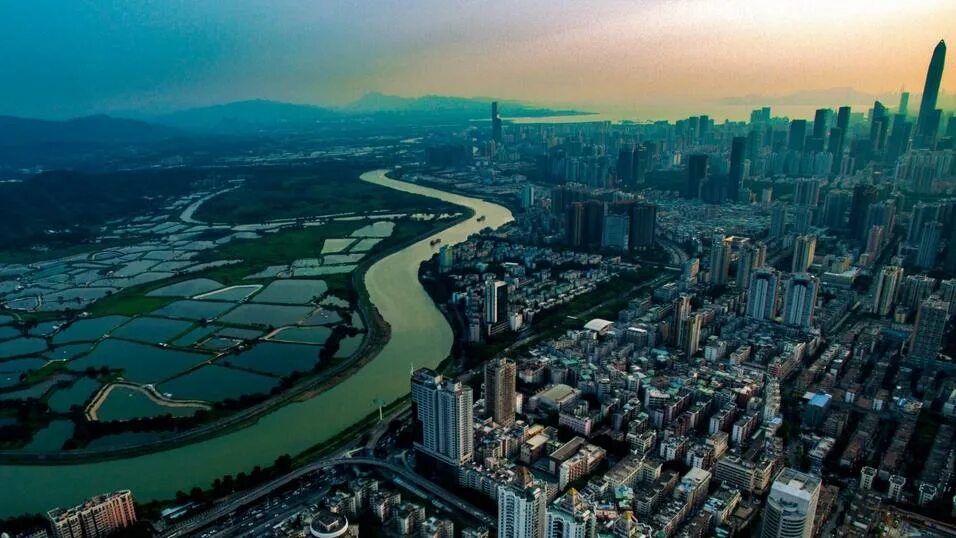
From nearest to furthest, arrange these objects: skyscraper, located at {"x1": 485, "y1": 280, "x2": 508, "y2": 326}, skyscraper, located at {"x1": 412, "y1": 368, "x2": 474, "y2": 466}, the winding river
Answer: skyscraper, located at {"x1": 412, "y1": 368, "x2": 474, "y2": 466}, the winding river, skyscraper, located at {"x1": 485, "y1": 280, "x2": 508, "y2": 326}

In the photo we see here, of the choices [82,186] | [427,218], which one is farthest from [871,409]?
[82,186]

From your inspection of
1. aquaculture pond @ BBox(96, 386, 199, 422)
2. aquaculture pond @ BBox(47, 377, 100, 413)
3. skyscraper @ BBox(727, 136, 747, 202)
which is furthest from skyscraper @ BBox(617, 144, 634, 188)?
aquaculture pond @ BBox(47, 377, 100, 413)

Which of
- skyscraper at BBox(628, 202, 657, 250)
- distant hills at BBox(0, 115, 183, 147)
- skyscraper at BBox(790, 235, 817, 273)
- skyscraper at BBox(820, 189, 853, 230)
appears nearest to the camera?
skyscraper at BBox(790, 235, 817, 273)

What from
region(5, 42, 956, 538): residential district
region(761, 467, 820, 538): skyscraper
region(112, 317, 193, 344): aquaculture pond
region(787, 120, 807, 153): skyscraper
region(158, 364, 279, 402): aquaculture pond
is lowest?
region(158, 364, 279, 402): aquaculture pond

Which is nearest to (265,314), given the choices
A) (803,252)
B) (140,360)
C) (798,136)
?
(140,360)

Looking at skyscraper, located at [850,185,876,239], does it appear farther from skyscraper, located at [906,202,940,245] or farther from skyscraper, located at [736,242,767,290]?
skyscraper, located at [736,242,767,290]

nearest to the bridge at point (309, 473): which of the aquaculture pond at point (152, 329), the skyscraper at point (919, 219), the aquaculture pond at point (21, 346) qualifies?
the aquaculture pond at point (152, 329)

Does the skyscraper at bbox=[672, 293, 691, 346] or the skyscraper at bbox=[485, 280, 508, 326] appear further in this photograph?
the skyscraper at bbox=[485, 280, 508, 326]
